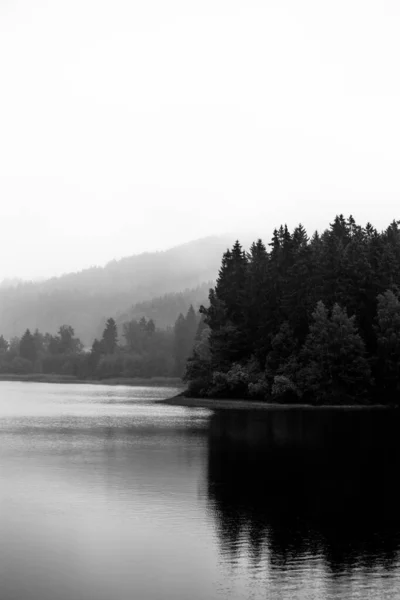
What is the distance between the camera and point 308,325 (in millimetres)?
135000

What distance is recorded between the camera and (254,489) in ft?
135

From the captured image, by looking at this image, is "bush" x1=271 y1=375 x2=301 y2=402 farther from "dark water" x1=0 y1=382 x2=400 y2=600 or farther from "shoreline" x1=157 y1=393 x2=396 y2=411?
"dark water" x1=0 y1=382 x2=400 y2=600

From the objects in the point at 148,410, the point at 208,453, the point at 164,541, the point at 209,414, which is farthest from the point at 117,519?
the point at 148,410

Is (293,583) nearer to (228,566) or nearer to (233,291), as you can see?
(228,566)

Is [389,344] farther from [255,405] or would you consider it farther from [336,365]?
[255,405]

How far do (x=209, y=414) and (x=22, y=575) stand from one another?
81.1 meters

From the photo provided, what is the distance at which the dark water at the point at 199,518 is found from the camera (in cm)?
2392

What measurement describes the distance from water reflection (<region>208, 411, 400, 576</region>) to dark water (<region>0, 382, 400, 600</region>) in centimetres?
8

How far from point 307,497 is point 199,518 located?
761 centimetres

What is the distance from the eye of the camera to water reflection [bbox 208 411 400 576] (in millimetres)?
27942

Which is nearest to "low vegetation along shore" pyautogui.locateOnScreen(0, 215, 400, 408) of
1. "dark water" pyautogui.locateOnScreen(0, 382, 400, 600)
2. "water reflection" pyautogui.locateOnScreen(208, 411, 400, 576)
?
"water reflection" pyautogui.locateOnScreen(208, 411, 400, 576)

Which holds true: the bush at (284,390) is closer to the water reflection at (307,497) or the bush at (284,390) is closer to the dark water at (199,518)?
the water reflection at (307,497)

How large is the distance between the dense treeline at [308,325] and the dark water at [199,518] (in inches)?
2275

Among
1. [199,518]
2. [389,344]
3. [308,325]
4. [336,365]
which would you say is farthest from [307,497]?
[308,325]
